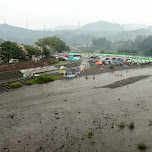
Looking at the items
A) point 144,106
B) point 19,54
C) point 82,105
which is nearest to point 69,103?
point 82,105

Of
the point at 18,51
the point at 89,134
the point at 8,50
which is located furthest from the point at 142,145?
the point at 18,51

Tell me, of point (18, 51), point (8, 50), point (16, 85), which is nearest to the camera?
point (16, 85)

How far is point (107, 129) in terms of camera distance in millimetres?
16641

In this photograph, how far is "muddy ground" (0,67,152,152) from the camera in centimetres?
1436

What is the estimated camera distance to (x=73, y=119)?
1878 cm

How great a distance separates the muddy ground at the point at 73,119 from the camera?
1436cm

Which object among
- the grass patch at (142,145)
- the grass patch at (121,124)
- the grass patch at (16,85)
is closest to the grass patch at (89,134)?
the grass patch at (121,124)

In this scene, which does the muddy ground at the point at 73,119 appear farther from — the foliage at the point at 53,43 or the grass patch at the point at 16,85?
the foliage at the point at 53,43

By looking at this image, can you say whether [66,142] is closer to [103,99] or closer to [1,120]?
[1,120]

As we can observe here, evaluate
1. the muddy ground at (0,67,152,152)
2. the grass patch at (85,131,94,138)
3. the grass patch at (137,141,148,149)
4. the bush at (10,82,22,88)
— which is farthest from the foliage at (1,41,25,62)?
the grass patch at (137,141,148,149)

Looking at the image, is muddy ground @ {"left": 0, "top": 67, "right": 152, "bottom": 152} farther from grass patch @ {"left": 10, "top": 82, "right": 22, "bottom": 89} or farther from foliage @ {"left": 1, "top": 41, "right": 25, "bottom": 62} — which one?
foliage @ {"left": 1, "top": 41, "right": 25, "bottom": 62}

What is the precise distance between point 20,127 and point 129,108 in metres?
13.4

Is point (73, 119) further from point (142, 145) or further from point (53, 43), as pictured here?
point (53, 43)

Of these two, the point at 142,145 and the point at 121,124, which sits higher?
the point at 121,124
